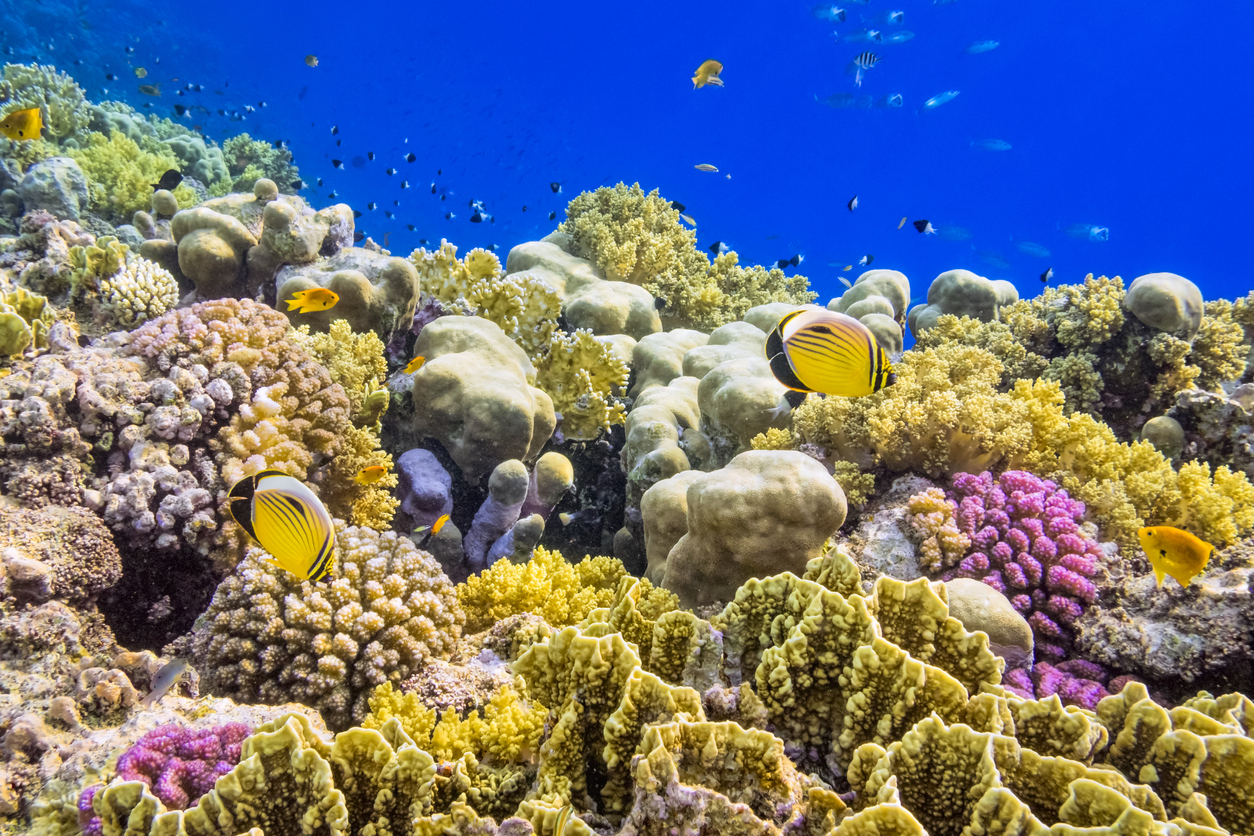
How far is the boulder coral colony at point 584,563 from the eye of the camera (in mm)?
1780

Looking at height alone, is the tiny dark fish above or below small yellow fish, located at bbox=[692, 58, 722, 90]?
below

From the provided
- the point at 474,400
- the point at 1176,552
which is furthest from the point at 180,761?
the point at 1176,552

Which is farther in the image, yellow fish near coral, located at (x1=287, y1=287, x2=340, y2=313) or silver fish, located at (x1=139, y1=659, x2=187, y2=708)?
yellow fish near coral, located at (x1=287, y1=287, x2=340, y2=313)

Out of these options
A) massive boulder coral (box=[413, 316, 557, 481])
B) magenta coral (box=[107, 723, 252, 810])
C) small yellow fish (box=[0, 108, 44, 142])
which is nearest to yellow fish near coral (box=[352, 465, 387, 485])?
massive boulder coral (box=[413, 316, 557, 481])

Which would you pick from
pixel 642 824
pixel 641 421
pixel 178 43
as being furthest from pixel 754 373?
pixel 178 43

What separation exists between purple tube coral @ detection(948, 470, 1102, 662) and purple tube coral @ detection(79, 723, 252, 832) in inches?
158

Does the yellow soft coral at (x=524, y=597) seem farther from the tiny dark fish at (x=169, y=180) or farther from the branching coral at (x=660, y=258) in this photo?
the tiny dark fish at (x=169, y=180)

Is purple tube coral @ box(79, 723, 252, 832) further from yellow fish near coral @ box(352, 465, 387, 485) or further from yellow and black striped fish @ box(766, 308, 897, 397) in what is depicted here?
yellow and black striped fish @ box(766, 308, 897, 397)

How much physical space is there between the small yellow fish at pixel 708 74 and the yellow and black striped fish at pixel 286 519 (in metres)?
9.45

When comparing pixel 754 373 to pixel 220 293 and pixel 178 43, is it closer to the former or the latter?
pixel 220 293

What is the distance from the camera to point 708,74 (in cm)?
937

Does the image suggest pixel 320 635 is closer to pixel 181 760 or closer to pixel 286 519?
pixel 181 760

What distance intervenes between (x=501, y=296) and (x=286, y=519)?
4316 mm

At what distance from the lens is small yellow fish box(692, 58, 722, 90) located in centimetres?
920
